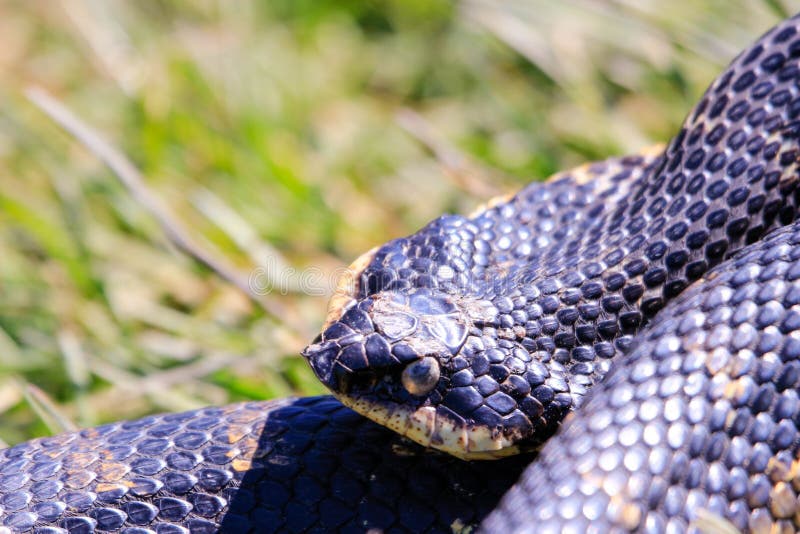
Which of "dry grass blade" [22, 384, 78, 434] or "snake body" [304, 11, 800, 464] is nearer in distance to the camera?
"snake body" [304, 11, 800, 464]

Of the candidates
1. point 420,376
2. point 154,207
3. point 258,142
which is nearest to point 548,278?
point 420,376

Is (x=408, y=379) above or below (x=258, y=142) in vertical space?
below

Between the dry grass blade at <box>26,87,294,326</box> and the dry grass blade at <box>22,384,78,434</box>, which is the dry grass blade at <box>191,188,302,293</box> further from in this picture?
the dry grass blade at <box>22,384,78,434</box>

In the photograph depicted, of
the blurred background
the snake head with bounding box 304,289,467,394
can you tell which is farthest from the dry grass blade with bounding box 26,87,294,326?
the snake head with bounding box 304,289,467,394

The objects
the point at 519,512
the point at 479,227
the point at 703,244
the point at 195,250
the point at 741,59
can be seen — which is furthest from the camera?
the point at 195,250

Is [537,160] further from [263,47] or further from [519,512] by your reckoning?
[519,512]

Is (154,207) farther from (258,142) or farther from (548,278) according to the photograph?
(548,278)

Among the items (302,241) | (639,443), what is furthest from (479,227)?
(302,241)
